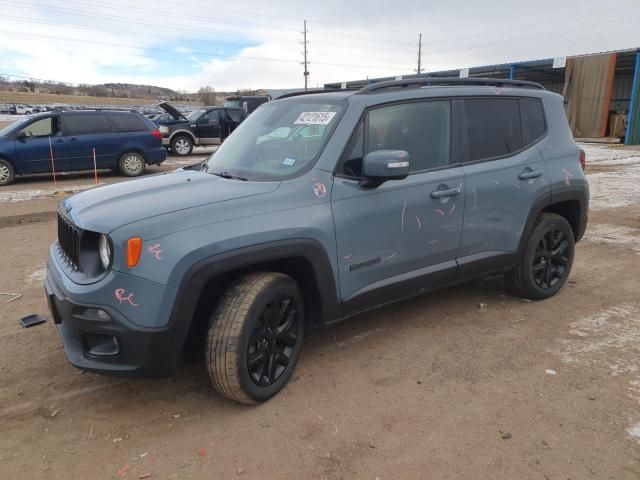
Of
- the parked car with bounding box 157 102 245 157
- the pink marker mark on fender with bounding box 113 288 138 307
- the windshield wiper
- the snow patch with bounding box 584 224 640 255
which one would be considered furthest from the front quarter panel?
the parked car with bounding box 157 102 245 157

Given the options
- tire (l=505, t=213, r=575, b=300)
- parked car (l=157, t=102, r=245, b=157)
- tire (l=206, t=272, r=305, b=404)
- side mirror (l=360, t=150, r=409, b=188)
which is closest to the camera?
tire (l=206, t=272, r=305, b=404)

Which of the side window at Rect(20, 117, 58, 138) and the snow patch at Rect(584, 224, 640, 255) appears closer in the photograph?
the snow patch at Rect(584, 224, 640, 255)

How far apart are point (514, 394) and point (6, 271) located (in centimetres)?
523

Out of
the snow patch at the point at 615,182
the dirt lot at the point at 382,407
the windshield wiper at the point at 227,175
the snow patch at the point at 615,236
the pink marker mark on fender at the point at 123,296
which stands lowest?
Result: the dirt lot at the point at 382,407

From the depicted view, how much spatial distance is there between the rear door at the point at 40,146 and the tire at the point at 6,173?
19 centimetres

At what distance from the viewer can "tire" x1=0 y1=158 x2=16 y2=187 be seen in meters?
11.7

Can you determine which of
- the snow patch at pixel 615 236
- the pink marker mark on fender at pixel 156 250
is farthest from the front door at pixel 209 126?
the pink marker mark on fender at pixel 156 250

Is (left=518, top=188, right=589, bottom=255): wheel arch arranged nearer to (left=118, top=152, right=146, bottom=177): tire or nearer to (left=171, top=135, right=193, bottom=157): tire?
(left=118, top=152, right=146, bottom=177): tire

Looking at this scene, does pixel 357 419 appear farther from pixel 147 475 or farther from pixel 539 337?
pixel 539 337

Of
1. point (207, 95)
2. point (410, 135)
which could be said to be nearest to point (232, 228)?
point (410, 135)

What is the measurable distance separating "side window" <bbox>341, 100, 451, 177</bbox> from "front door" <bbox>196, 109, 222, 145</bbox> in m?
15.8

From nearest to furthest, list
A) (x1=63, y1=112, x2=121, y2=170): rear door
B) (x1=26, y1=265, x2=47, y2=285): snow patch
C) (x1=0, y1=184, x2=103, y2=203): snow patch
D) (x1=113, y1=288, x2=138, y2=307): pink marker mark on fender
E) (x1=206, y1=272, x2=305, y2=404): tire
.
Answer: (x1=113, y1=288, x2=138, y2=307): pink marker mark on fender < (x1=206, y1=272, x2=305, y2=404): tire < (x1=26, y1=265, x2=47, y2=285): snow patch < (x1=0, y1=184, x2=103, y2=203): snow patch < (x1=63, y1=112, x2=121, y2=170): rear door

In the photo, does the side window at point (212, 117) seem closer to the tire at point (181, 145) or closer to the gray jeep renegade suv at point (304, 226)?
the tire at point (181, 145)

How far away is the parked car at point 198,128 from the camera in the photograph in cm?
1745
